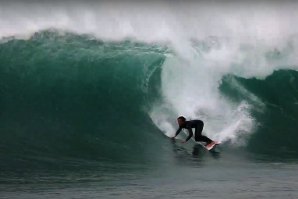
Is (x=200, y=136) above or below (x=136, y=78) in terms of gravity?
below

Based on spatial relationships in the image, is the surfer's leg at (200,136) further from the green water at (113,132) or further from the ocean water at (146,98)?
the green water at (113,132)

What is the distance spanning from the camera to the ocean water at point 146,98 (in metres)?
9.87

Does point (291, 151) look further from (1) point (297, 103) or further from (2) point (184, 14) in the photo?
(2) point (184, 14)

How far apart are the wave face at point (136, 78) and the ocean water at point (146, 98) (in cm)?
4

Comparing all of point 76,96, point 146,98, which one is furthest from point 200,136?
point 76,96

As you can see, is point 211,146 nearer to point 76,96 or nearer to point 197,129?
point 197,129

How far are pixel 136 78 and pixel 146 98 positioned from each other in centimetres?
99

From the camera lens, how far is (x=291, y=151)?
44.7ft

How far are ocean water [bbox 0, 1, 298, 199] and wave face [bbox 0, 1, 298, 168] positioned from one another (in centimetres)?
4

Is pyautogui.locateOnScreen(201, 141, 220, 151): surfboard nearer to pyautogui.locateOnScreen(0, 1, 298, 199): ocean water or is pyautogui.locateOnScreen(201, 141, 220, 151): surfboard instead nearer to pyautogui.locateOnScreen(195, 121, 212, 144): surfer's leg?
pyautogui.locateOnScreen(195, 121, 212, 144): surfer's leg

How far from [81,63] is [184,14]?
5244mm

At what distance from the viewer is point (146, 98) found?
15.6 m

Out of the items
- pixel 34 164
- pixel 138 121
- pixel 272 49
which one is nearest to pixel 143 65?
pixel 138 121

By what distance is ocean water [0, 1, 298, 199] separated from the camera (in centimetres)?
987
